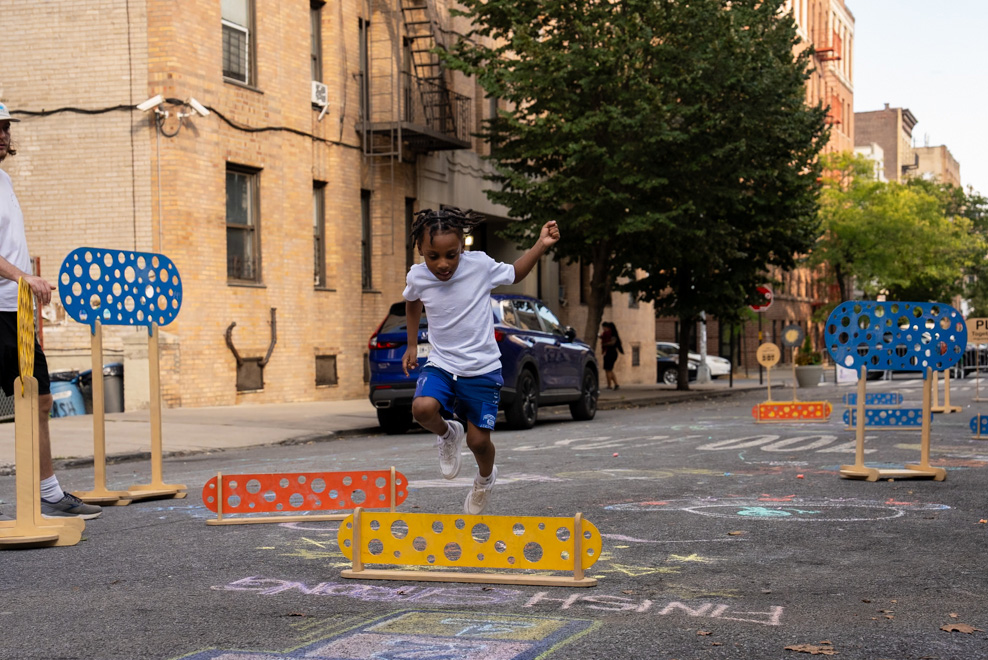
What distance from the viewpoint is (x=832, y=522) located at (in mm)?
7027

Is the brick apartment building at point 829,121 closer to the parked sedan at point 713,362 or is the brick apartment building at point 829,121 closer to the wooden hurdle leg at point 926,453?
the parked sedan at point 713,362

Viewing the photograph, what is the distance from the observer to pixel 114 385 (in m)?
18.3

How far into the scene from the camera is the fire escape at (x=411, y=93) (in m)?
24.0

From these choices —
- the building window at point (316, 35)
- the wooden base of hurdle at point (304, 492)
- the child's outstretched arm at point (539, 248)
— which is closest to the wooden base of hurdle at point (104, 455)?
the wooden base of hurdle at point (304, 492)

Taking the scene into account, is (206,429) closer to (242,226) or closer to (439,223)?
(242,226)

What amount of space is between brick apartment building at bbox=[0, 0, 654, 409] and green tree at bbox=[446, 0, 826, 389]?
7.59 feet

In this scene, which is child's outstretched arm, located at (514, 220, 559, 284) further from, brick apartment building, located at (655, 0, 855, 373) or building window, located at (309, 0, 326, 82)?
brick apartment building, located at (655, 0, 855, 373)

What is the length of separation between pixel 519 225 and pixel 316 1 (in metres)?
6.02

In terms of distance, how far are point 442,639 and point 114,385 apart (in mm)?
15252

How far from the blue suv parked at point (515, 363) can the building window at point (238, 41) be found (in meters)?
7.37

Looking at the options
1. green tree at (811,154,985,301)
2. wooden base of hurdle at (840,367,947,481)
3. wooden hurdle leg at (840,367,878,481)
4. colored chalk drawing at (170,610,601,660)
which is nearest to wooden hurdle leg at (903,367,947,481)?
wooden base of hurdle at (840,367,947,481)

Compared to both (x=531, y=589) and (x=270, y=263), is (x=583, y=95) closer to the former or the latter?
(x=270, y=263)

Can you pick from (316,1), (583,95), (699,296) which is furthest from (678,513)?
(699,296)

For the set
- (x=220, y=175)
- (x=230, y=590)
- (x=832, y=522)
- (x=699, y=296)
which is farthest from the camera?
(x=699, y=296)
